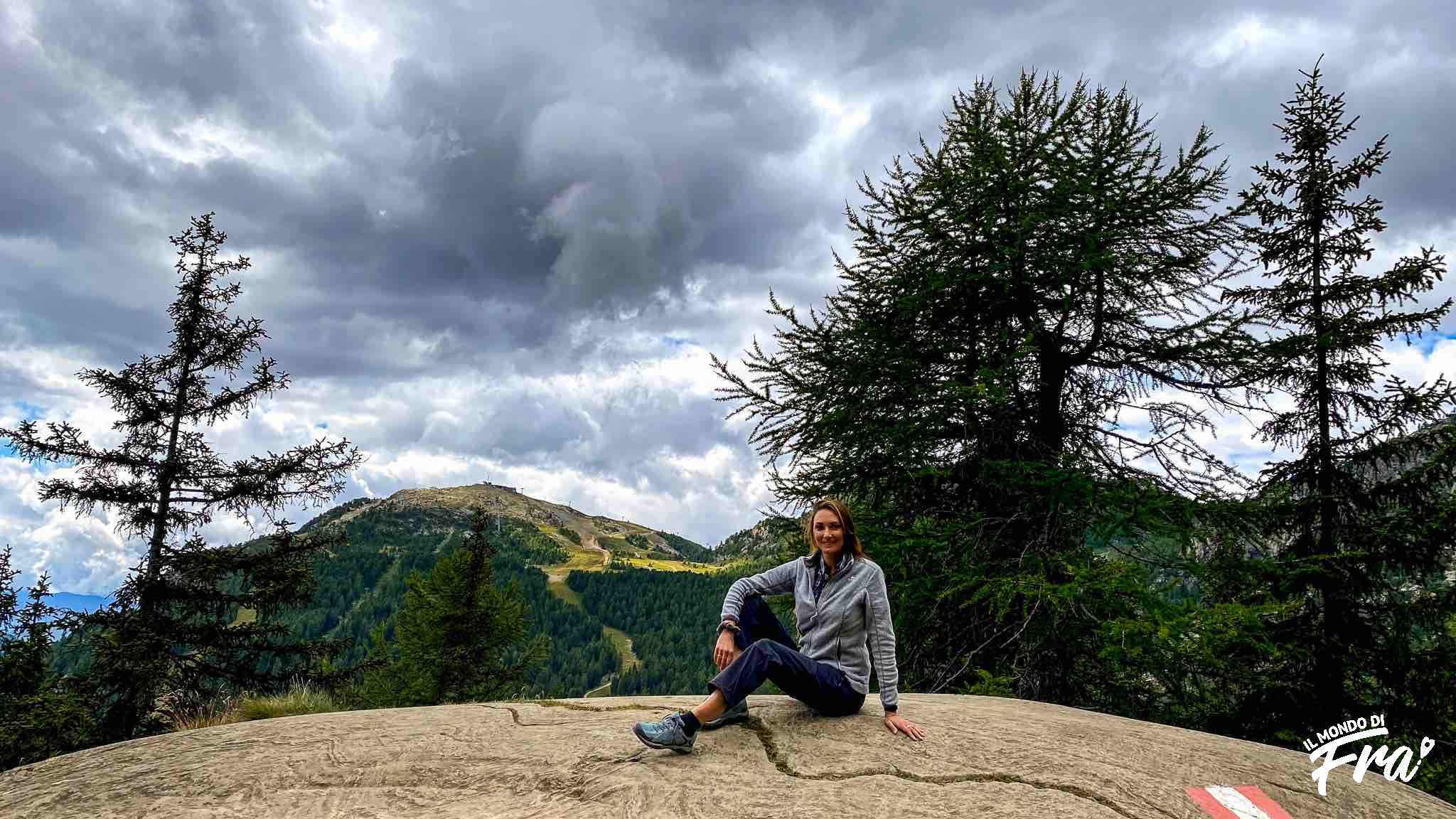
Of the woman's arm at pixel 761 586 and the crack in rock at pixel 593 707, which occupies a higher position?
the woman's arm at pixel 761 586

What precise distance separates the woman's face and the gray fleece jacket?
0.14 m

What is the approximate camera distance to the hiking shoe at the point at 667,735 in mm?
A: 3910

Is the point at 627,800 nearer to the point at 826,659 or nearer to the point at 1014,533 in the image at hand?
the point at 826,659

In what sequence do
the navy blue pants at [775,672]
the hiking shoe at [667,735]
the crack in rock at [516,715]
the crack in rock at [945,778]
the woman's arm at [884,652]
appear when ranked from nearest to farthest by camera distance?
the crack in rock at [945,778] → the hiking shoe at [667,735] → the navy blue pants at [775,672] → the woman's arm at [884,652] → the crack in rock at [516,715]

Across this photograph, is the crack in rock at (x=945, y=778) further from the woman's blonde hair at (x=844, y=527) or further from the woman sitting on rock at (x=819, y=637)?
the woman's blonde hair at (x=844, y=527)

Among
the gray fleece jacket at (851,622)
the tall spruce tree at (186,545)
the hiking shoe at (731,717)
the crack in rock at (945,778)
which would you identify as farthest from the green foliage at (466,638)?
the crack in rock at (945,778)

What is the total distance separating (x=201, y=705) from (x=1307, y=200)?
20.6 metres

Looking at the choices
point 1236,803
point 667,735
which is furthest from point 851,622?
point 1236,803

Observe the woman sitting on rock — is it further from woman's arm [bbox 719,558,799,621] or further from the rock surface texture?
the rock surface texture

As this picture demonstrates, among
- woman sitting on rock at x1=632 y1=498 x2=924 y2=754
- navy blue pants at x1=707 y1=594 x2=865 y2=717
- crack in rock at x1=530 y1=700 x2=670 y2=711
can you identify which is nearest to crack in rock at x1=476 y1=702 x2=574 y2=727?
crack in rock at x1=530 y1=700 x2=670 y2=711

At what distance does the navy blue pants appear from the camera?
4.17 meters

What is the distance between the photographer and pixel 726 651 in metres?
4.39

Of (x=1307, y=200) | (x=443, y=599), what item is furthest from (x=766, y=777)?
(x=443, y=599)

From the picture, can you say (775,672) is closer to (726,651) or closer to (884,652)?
(726,651)
